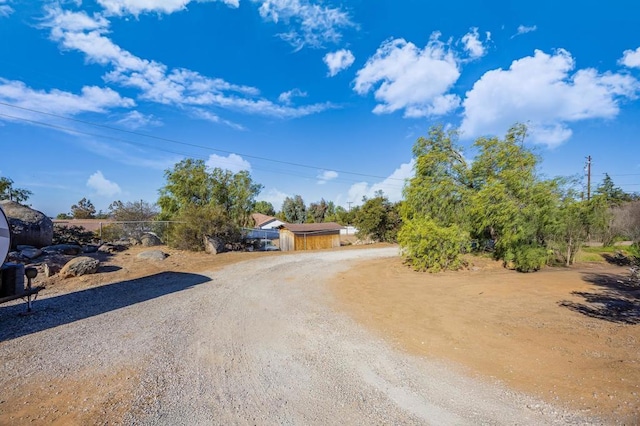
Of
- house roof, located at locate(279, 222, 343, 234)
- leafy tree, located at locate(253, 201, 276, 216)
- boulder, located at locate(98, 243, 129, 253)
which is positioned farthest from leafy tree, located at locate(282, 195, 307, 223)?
boulder, located at locate(98, 243, 129, 253)

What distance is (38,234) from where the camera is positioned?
39.5ft

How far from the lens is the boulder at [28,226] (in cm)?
1154

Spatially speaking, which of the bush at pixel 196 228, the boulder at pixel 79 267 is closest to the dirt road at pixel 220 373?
the boulder at pixel 79 267

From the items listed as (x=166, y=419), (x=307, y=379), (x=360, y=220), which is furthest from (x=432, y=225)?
(x=360, y=220)

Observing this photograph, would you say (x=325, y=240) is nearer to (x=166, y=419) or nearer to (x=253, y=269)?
(x=253, y=269)

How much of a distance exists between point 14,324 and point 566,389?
9152 mm

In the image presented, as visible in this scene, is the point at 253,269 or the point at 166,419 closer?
the point at 166,419

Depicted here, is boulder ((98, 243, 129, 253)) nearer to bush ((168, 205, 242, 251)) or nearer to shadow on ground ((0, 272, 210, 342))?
bush ((168, 205, 242, 251))

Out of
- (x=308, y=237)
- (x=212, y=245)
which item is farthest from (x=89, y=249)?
Answer: (x=308, y=237)

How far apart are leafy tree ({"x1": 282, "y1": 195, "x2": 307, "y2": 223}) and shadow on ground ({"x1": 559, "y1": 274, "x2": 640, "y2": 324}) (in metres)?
48.5

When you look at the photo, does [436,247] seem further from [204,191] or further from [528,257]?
[204,191]

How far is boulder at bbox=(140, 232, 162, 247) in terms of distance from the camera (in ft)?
53.8

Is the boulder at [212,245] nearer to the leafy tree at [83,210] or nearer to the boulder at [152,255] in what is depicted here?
the boulder at [152,255]

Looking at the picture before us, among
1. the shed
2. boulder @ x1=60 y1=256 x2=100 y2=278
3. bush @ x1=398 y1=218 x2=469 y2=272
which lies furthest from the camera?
the shed
